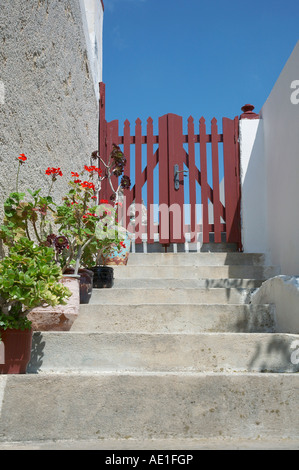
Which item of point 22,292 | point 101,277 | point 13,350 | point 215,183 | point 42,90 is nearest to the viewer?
point 22,292

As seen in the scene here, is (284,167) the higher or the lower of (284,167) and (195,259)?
the higher

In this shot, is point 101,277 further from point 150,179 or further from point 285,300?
point 150,179

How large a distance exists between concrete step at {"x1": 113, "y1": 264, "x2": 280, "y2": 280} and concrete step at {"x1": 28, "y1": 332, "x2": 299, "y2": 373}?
5.29ft

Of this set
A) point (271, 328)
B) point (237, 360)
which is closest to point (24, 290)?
point (237, 360)

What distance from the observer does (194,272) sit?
3707 mm

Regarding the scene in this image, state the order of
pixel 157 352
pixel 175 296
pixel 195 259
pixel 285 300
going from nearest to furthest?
1. pixel 157 352
2. pixel 285 300
3. pixel 175 296
4. pixel 195 259

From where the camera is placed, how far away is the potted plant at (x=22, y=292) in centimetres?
164

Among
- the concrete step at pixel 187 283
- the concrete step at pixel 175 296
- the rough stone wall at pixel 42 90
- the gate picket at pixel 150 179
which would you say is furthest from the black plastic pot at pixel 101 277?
the gate picket at pixel 150 179

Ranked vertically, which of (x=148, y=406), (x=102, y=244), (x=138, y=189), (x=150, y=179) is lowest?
(x=148, y=406)

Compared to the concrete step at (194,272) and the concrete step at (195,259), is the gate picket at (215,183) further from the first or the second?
the concrete step at (194,272)

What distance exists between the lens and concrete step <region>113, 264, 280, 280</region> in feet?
12.2

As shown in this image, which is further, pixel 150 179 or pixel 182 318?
pixel 150 179

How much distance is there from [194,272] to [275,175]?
4.12 feet

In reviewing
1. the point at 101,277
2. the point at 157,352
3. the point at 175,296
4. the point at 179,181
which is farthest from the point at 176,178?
the point at 157,352
